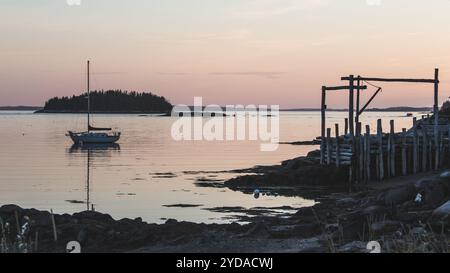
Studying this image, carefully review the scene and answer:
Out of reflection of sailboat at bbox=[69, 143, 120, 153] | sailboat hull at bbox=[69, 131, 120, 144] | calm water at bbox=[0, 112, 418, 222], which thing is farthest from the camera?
sailboat hull at bbox=[69, 131, 120, 144]

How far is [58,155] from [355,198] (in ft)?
120

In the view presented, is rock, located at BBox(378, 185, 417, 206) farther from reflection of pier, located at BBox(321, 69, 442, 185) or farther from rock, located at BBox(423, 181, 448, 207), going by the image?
reflection of pier, located at BBox(321, 69, 442, 185)

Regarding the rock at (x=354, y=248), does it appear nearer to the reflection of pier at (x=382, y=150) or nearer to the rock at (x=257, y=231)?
the rock at (x=257, y=231)

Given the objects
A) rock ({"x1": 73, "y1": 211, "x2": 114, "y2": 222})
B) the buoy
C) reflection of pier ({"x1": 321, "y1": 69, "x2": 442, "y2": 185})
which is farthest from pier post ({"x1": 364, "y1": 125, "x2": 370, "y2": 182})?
rock ({"x1": 73, "y1": 211, "x2": 114, "y2": 222})

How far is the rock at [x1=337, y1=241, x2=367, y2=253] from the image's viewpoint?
444 inches

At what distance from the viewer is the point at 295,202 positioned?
83.1 ft

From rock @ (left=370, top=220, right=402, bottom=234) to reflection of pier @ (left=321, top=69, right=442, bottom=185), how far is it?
1479 centimetres

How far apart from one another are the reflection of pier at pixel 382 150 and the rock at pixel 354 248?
16861mm

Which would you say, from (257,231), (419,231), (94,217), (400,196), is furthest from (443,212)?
(94,217)

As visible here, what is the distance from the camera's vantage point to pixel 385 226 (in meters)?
13.9

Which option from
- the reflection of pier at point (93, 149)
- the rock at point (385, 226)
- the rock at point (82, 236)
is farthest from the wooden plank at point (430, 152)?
the reflection of pier at point (93, 149)
